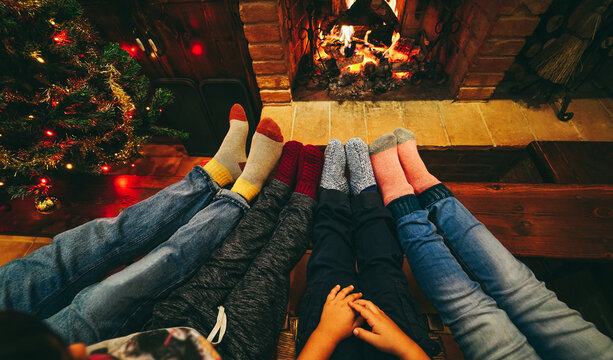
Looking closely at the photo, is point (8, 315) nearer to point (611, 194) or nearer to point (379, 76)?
point (611, 194)

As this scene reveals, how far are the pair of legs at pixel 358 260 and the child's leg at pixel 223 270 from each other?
0.20 meters

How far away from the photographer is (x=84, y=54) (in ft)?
3.83

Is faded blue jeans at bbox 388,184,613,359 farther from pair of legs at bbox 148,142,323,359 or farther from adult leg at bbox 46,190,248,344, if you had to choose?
adult leg at bbox 46,190,248,344

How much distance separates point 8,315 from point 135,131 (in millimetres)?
1374

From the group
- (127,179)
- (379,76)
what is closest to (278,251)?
(127,179)

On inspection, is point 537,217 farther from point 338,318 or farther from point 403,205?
point 338,318

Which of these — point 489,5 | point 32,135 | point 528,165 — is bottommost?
point 528,165

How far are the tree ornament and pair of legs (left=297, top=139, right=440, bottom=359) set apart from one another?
1449 millimetres

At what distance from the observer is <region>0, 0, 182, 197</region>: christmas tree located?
950 mm

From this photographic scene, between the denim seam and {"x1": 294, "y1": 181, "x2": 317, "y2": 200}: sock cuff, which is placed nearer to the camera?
the denim seam

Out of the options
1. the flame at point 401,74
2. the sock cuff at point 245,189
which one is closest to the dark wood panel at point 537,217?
the sock cuff at point 245,189

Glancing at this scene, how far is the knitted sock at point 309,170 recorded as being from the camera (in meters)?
1.08

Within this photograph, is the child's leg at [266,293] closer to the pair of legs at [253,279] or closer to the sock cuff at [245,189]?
the pair of legs at [253,279]

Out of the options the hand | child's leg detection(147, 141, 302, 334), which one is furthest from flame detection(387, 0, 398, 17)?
the hand
